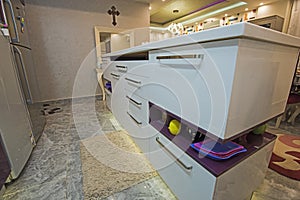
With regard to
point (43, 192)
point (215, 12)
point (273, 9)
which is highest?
point (215, 12)

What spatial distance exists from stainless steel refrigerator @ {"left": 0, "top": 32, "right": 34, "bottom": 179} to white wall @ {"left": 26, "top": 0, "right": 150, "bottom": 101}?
171 centimetres

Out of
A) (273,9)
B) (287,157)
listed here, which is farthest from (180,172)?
(273,9)

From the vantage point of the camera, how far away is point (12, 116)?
3.26 feet

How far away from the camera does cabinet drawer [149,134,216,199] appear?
22.1 inches

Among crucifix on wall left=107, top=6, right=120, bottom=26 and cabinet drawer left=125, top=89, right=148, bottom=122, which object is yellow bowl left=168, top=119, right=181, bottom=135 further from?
crucifix on wall left=107, top=6, right=120, bottom=26

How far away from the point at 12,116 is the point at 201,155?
Result: 126 cm

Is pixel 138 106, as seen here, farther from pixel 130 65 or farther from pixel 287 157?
pixel 287 157

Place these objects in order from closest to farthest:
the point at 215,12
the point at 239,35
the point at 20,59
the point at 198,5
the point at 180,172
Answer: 1. the point at 239,35
2. the point at 180,172
3. the point at 20,59
4. the point at 198,5
5. the point at 215,12

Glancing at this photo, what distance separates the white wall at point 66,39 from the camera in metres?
2.60

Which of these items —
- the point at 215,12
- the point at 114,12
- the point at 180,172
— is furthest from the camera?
the point at 215,12

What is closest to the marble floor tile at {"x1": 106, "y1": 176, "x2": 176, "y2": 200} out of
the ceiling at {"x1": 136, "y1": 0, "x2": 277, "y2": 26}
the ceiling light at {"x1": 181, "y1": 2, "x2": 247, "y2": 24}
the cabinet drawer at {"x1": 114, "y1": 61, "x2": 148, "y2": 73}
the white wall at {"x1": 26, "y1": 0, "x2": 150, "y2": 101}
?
the cabinet drawer at {"x1": 114, "y1": 61, "x2": 148, "y2": 73}

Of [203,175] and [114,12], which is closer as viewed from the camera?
[203,175]

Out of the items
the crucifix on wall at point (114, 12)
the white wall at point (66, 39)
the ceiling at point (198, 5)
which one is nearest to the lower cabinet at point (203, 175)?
the white wall at point (66, 39)

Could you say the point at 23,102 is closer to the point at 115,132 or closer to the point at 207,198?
the point at 115,132
